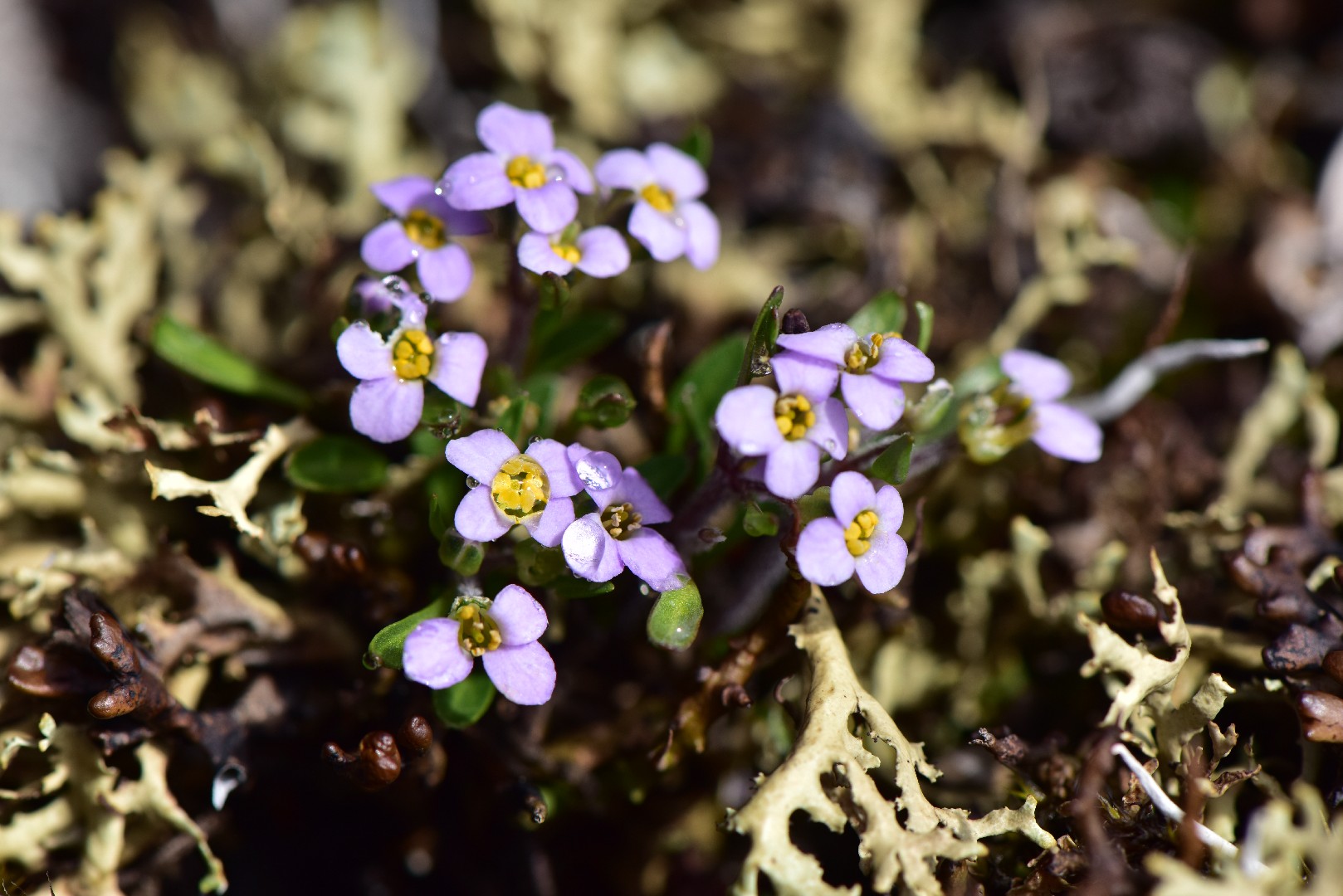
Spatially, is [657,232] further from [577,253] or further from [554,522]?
[554,522]

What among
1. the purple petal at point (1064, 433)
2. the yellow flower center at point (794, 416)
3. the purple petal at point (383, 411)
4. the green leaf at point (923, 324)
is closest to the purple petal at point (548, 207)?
the purple petal at point (383, 411)

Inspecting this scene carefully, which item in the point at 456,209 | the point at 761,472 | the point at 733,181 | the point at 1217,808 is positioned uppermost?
the point at 456,209

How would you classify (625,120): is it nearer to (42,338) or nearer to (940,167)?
(940,167)

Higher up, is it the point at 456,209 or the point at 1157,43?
the point at 456,209

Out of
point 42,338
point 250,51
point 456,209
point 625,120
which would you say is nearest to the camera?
point 456,209

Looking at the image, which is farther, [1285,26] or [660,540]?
[1285,26]

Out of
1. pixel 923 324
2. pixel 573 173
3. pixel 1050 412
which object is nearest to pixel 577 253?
pixel 573 173

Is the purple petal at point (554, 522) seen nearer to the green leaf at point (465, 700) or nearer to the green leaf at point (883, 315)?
the green leaf at point (465, 700)

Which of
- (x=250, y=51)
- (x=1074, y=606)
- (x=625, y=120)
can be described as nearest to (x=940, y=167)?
(x=625, y=120)
